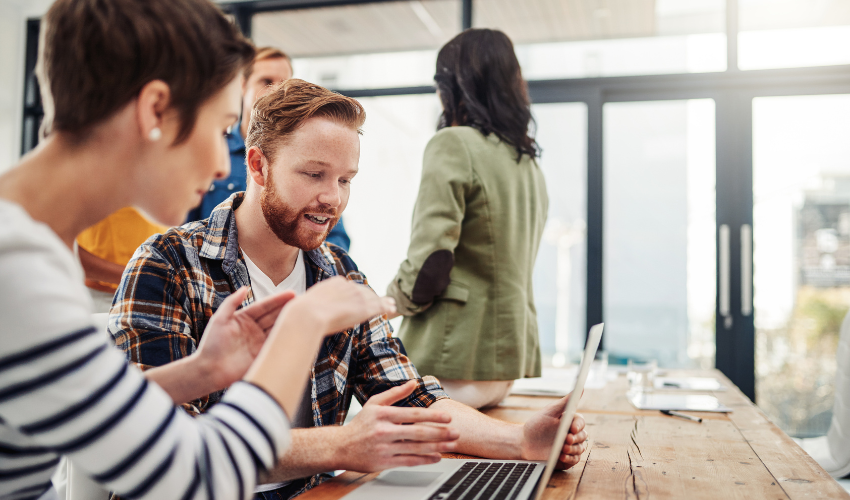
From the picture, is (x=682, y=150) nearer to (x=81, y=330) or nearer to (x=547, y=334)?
(x=547, y=334)

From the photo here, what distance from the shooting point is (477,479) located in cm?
89

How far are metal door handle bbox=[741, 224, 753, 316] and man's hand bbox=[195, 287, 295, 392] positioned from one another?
308cm

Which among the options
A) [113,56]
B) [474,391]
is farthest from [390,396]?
[474,391]

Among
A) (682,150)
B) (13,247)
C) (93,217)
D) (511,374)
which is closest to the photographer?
(13,247)

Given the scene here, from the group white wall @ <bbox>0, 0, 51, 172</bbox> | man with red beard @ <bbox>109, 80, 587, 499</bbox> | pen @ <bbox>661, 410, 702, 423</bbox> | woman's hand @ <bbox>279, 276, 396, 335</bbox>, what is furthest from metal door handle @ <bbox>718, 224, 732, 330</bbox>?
white wall @ <bbox>0, 0, 51, 172</bbox>

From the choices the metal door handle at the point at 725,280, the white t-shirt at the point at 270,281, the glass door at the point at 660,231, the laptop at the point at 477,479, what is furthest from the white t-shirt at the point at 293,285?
the metal door handle at the point at 725,280

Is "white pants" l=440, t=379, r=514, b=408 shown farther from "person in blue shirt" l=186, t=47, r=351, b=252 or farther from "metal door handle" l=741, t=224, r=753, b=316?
"metal door handle" l=741, t=224, r=753, b=316

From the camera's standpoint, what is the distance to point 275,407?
62 cm

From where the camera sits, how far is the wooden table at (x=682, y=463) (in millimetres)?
888

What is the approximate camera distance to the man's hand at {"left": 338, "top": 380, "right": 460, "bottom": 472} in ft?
2.90

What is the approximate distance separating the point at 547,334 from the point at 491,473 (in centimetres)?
270

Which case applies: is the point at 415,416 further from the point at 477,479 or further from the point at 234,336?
the point at 234,336

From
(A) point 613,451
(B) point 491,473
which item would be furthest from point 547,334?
(B) point 491,473

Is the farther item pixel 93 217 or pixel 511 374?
pixel 511 374
